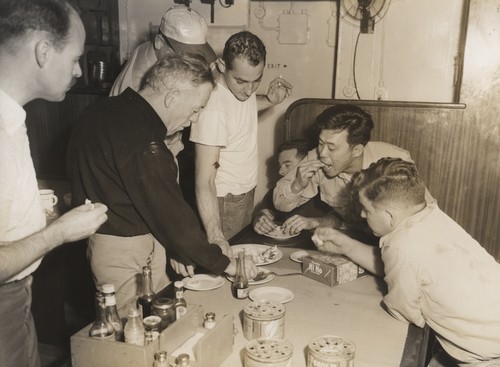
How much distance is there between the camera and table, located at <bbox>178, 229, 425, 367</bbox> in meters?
1.63

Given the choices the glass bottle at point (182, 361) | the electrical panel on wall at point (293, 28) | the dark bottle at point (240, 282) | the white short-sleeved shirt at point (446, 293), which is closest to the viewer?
the glass bottle at point (182, 361)

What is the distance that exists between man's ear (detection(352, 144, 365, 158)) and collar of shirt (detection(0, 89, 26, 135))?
2175 millimetres

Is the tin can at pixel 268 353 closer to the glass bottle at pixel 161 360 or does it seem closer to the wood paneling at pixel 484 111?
the glass bottle at pixel 161 360

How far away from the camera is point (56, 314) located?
11.2 ft

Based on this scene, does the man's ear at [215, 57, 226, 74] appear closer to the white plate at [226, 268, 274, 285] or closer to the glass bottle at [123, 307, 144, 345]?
the white plate at [226, 268, 274, 285]

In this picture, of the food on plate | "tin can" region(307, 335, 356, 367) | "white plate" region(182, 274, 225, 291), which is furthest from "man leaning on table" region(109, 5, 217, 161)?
"tin can" region(307, 335, 356, 367)

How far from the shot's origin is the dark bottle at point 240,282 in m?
2.04

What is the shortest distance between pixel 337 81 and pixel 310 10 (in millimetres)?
718

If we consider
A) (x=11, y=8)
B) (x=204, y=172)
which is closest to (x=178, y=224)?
(x=204, y=172)

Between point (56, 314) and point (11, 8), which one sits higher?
point (11, 8)

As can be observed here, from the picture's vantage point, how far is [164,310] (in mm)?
1627

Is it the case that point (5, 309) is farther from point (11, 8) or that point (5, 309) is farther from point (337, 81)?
point (337, 81)

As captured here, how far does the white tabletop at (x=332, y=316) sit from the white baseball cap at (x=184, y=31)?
5.41ft

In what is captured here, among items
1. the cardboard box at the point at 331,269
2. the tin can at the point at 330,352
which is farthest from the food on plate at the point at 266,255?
the tin can at the point at 330,352
